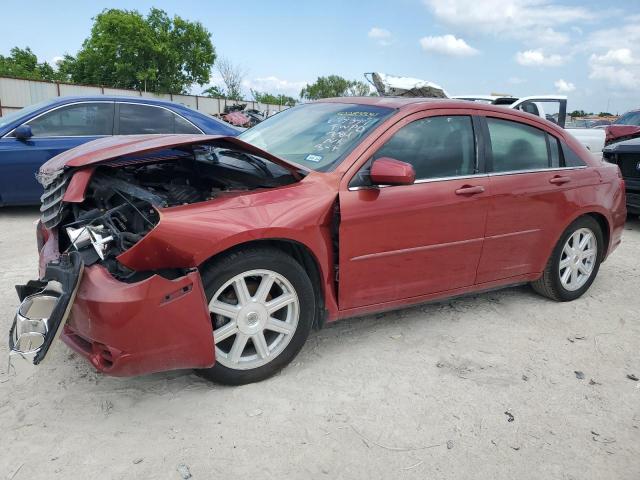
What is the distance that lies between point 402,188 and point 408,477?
5.45 ft

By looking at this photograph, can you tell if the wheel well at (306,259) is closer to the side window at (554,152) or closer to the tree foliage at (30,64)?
the side window at (554,152)

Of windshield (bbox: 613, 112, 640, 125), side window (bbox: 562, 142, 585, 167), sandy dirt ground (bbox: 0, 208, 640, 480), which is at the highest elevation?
windshield (bbox: 613, 112, 640, 125)

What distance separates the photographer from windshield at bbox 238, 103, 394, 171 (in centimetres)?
316

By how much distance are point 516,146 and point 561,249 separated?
0.97 meters

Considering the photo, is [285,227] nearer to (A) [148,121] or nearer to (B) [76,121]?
(A) [148,121]

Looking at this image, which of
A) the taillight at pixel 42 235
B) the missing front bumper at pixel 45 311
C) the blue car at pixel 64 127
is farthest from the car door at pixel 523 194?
the blue car at pixel 64 127

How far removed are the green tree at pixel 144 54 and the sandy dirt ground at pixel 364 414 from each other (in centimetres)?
4574

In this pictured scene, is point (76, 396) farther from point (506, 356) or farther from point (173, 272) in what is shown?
point (506, 356)

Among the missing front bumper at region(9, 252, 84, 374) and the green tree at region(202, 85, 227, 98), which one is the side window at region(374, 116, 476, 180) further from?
the green tree at region(202, 85, 227, 98)

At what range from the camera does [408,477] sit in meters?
2.20

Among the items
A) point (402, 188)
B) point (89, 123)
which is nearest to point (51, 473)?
point (402, 188)

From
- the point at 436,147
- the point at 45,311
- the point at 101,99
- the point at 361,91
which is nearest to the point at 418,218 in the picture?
the point at 436,147

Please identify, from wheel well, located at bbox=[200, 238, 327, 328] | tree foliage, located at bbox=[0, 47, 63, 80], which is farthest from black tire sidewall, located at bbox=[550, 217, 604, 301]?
tree foliage, located at bbox=[0, 47, 63, 80]

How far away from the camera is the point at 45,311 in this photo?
232 centimetres
